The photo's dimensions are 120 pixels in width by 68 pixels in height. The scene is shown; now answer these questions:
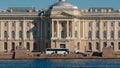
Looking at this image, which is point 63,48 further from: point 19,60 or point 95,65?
point 95,65

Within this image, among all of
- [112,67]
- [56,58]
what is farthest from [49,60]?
[112,67]

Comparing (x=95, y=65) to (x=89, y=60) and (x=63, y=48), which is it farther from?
(x=63, y=48)

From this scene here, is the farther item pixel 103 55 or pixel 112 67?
pixel 103 55

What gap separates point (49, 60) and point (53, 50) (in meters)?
16.6

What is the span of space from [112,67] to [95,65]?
6166mm

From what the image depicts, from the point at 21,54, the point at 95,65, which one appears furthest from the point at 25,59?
the point at 95,65

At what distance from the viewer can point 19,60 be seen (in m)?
174

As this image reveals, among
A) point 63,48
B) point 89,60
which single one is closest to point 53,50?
point 63,48

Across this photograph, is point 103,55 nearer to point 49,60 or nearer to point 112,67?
point 49,60

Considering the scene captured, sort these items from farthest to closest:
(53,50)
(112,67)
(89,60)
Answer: (53,50)
(89,60)
(112,67)

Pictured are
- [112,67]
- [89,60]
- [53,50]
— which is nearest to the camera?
[112,67]

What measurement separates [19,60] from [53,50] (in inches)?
723

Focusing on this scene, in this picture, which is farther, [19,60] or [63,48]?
[63,48]

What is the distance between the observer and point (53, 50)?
626 feet
